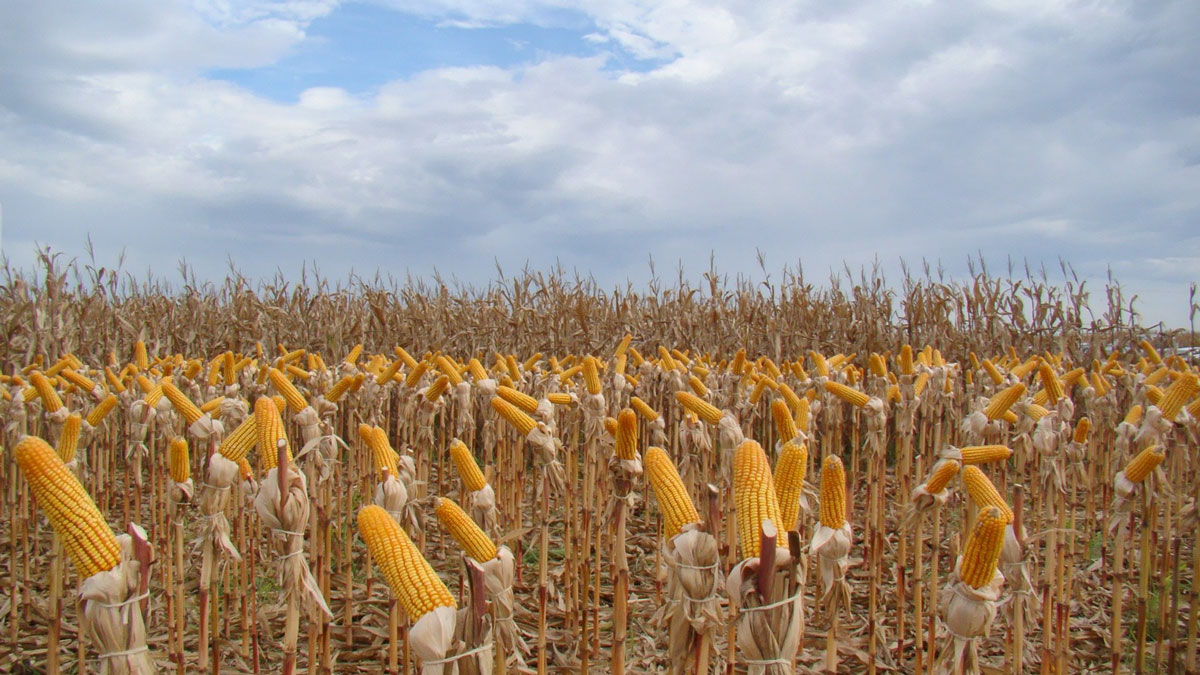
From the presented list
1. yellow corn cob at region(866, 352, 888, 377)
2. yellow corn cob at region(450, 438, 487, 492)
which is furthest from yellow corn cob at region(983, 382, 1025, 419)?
yellow corn cob at region(450, 438, 487, 492)

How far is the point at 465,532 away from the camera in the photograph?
2.18m

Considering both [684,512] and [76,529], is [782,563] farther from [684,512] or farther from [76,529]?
[76,529]

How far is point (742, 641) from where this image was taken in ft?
6.50

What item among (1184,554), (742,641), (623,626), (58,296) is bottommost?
(1184,554)

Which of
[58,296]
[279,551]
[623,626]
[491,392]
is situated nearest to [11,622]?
[491,392]

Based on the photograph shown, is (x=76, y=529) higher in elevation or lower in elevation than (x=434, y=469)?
higher

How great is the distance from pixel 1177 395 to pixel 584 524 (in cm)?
398

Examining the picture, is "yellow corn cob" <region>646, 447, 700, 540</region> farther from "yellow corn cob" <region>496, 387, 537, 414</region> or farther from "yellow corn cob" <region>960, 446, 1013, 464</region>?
"yellow corn cob" <region>496, 387, 537, 414</region>

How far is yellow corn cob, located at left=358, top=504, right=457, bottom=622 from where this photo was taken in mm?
1880

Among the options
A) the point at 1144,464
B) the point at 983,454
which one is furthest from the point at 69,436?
the point at 1144,464

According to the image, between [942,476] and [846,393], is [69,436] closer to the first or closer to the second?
[942,476]

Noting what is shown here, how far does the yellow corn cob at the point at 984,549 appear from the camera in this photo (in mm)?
2021

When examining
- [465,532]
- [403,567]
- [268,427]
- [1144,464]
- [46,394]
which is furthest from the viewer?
[46,394]

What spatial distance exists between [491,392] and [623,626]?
340cm
